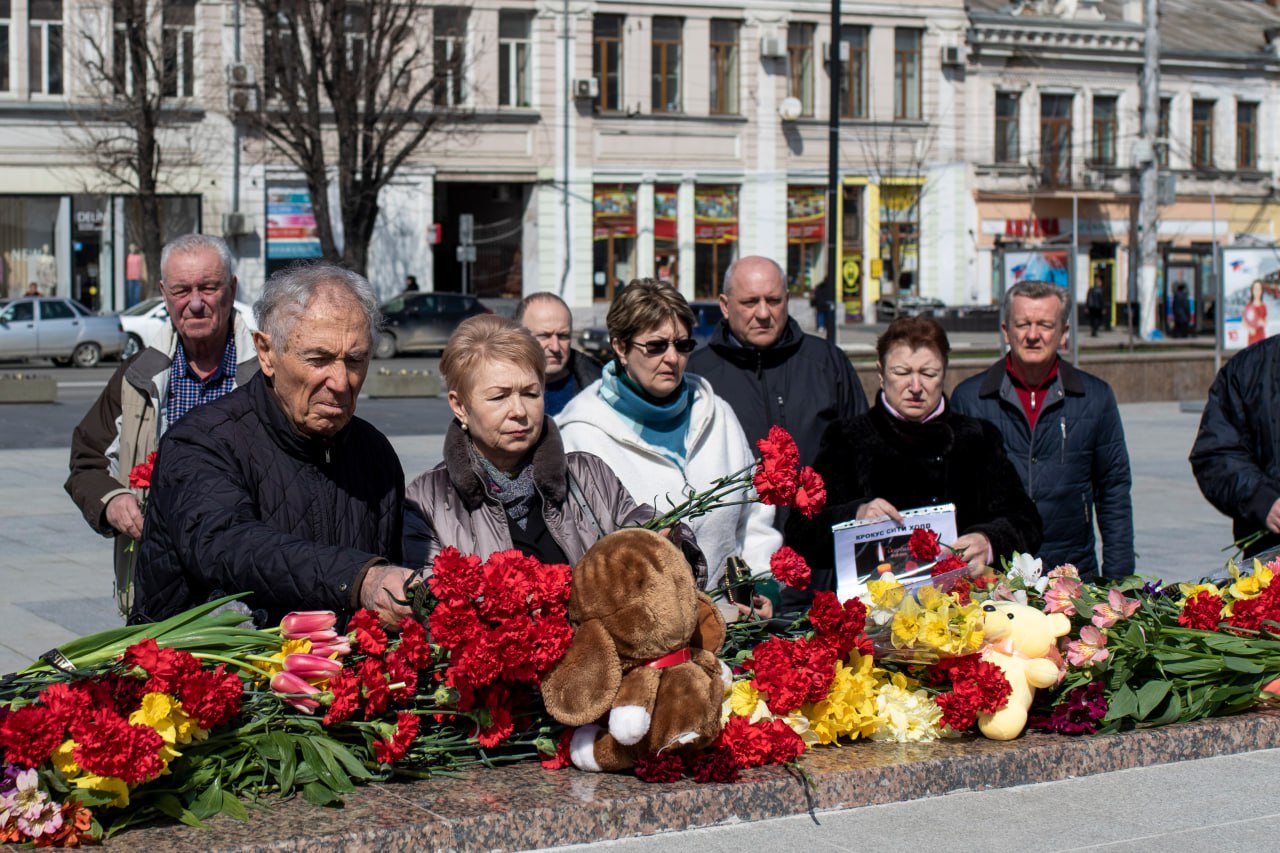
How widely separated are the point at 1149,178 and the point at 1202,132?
36.5 feet

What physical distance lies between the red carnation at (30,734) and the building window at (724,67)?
154 ft

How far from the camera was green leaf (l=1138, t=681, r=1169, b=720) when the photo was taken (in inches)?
205

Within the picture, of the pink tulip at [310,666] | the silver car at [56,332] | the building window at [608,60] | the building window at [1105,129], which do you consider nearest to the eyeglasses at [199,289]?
the pink tulip at [310,666]

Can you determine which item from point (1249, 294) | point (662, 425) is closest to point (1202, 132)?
point (1249, 294)

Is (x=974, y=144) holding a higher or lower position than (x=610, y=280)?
higher

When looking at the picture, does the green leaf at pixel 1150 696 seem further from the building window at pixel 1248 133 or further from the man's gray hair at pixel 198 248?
the building window at pixel 1248 133

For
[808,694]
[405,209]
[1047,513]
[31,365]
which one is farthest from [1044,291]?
[405,209]

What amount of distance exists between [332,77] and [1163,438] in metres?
24.1

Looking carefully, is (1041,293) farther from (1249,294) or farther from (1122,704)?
(1249,294)

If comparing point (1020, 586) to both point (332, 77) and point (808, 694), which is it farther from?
point (332, 77)

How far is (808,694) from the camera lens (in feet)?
15.4

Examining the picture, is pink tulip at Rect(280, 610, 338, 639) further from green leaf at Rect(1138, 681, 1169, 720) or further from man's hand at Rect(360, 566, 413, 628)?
green leaf at Rect(1138, 681, 1169, 720)

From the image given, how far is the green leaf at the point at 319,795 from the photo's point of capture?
13.8 ft

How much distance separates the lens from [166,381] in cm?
599
